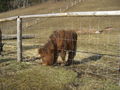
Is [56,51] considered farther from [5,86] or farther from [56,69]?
[5,86]

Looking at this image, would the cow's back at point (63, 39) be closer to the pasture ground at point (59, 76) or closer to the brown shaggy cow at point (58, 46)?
the brown shaggy cow at point (58, 46)

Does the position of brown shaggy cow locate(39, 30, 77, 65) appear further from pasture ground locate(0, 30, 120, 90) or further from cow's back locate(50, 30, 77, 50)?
pasture ground locate(0, 30, 120, 90)

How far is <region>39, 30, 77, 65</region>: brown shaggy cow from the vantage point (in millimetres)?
6316

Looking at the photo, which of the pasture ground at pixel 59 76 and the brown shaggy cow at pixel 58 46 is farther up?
the brown shaggy cow at pixel 58 46

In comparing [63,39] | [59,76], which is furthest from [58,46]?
[59,76]

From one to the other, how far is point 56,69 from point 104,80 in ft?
4.46

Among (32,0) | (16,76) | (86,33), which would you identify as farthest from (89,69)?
(32,0)

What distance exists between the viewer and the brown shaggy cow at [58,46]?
6.32 m

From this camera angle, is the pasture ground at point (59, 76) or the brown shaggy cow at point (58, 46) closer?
the pasture ground at point (59, 76)

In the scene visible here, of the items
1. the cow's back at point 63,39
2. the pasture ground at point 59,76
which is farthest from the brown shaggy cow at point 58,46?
the pasture ground at point 59,76

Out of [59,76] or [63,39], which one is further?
[63,39]

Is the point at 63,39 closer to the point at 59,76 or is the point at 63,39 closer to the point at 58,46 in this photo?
the point at 58,46

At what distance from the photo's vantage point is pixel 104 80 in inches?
201

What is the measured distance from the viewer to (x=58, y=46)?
636 cm
